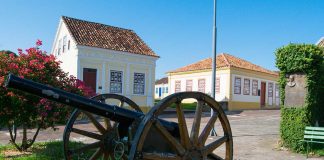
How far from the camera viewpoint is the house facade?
885 inches

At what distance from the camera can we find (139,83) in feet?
81.6

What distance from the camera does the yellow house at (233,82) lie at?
3027cm

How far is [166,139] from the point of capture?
15.1ft

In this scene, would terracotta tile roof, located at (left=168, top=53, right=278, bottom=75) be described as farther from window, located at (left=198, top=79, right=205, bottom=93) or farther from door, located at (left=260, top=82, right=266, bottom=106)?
door, located at (left=260, top=82, right=266, bottom=106)

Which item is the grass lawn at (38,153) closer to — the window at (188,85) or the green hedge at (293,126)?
the green hedge at (293,126)

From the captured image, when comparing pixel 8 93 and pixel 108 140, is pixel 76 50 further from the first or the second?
pixel 108 140

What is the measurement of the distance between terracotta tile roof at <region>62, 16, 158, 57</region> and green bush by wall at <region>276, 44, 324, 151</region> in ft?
47.0

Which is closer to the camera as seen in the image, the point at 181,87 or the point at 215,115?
the point at 215,115

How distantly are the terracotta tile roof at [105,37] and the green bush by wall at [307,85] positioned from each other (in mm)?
14316

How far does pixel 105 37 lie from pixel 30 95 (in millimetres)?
16301

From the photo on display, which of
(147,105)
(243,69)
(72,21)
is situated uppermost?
(72,21)

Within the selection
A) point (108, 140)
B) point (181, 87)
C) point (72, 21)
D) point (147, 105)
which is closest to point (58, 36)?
point (72, 21)

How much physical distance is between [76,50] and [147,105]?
6.22 metres

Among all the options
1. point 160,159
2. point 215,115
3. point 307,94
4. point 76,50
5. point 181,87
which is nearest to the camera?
point 160,159
